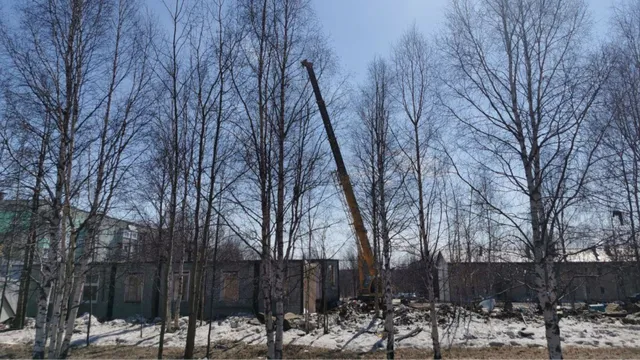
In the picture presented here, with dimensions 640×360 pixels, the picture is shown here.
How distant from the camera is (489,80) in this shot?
7434mm

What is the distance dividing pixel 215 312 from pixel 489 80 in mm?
19117

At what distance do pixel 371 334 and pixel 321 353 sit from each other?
2941 mm

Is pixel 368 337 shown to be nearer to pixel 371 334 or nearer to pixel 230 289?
pixel 371 334

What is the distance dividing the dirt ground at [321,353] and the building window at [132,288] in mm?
8329

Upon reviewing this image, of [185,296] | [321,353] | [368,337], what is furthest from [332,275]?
[321,353]

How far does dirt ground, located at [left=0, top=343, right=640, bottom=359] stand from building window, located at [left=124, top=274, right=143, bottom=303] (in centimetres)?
833

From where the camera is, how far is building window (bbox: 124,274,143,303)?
2308 cm

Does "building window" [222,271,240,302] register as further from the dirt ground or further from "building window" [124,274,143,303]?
the dirt ground

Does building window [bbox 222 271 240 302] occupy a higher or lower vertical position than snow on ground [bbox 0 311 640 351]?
higher

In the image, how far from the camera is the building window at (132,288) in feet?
75.7

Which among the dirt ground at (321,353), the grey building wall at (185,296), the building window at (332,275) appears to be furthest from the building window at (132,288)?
the building window at (332,275)

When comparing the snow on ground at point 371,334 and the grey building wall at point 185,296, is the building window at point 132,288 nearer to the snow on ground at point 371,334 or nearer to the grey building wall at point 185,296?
the grey building wall at point 185,296

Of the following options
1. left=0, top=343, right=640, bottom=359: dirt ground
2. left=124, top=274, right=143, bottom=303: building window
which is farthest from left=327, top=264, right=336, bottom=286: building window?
left=0, top=343, right=640, bottom=359: dirt ground

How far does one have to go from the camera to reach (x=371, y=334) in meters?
15.7
